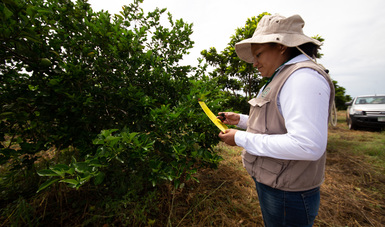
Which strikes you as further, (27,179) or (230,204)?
(230,204)

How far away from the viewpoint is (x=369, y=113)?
6.74 meters

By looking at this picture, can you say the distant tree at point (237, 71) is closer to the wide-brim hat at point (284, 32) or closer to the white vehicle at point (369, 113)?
the white vehicle at point (369, 113)

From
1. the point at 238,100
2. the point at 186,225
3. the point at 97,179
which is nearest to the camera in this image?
the point at 97,179

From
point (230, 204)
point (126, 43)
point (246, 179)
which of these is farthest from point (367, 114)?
point (126, 43)

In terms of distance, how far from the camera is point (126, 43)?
5.43 feet

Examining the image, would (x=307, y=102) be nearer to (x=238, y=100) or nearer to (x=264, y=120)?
(x=264, y=120)

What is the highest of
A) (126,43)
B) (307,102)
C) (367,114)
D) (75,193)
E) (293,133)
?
(126,43)

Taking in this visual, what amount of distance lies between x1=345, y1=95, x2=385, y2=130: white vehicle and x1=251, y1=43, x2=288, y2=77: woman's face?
9.03 metres

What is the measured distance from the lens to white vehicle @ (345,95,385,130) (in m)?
6.55

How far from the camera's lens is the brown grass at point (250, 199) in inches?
83.0

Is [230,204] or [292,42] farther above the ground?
[292,42]

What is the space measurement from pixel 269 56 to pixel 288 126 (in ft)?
1.76

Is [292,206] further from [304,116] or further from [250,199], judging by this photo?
[250,199]

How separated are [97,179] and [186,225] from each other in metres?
1.54
